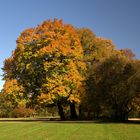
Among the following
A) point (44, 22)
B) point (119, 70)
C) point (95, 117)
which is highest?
point (44, 22)

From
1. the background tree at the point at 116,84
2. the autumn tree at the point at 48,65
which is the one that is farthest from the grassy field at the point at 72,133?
the autumn tree at the point at 48,65

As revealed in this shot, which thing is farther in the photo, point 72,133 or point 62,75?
point 62,75

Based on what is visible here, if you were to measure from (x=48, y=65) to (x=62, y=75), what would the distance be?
8.97 ft

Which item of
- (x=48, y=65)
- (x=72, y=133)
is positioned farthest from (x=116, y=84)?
(x=72, y=133)

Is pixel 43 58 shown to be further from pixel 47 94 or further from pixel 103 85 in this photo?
pixel 103 85

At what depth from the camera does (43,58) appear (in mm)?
58062

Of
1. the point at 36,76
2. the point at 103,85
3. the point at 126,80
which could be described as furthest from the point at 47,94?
the point at 126,80

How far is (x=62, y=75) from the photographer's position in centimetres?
5806

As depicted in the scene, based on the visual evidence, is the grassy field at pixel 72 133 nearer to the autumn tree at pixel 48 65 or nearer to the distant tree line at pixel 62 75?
the distant tree line at pixel 62 75

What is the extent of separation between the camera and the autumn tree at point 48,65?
186 ft

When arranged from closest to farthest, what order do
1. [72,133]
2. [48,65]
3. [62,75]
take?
[72,133] → [48,65] → [62,75]

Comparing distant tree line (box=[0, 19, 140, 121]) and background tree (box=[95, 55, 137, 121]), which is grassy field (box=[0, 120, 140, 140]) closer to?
background tree (box=[95, 55, 137, 121])

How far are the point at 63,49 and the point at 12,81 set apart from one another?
8830mm

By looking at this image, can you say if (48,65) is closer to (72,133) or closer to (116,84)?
(116,84)
